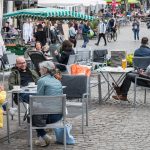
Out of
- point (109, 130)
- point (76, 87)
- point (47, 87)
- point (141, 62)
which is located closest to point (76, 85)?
point (76, 87)

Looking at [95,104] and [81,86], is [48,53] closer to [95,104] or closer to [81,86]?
[95,104]

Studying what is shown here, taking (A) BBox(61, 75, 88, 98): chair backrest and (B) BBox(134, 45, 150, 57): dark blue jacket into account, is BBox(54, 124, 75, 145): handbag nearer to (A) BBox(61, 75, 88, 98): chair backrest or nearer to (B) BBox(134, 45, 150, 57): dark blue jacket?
(A) BBox(61, 75, 88, 98): chair backrest

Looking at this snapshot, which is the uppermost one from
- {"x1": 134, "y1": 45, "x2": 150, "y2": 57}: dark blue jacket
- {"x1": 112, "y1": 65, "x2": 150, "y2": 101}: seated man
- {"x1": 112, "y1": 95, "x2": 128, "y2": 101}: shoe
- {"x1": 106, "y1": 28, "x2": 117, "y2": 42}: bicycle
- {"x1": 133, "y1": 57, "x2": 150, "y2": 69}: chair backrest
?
{"x1": 134, "y1": 45, "x2": 150, "y2": 57}: dark blue jacket

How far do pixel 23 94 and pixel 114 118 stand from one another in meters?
2.17

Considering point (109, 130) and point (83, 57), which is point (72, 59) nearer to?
point (83, 57)

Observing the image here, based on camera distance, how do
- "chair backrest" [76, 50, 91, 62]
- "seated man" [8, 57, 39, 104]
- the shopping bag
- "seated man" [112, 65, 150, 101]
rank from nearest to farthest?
"seated man" [8, 57, 39, 104] < the shopping bag < "seated man" [112, 65, 150, 101] < "chair backrest" [76, 50, 91, 62]

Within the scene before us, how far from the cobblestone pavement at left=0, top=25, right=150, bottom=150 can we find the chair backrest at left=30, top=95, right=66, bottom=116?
835 mm

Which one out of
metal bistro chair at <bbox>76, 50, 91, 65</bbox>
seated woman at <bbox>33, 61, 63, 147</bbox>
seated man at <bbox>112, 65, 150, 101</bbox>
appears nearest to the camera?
seated woman at <bbox>33, 61, 63, 147</bbox>

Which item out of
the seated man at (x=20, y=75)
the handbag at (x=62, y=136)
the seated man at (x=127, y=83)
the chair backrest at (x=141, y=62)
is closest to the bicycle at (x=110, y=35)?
the chair backrest at (x=141, y=62)

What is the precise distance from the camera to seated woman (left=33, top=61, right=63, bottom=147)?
823 cm

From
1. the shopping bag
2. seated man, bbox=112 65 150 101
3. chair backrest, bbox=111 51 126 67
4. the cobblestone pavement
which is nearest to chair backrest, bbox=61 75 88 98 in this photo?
the cobblestone pavement

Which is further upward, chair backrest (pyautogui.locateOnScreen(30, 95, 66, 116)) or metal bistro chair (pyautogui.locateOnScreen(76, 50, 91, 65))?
chair backrest (pyautogui.locateOnScreen(30, 95, 66, 116))

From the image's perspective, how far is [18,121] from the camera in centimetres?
1018

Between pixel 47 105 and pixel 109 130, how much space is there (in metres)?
2.25
